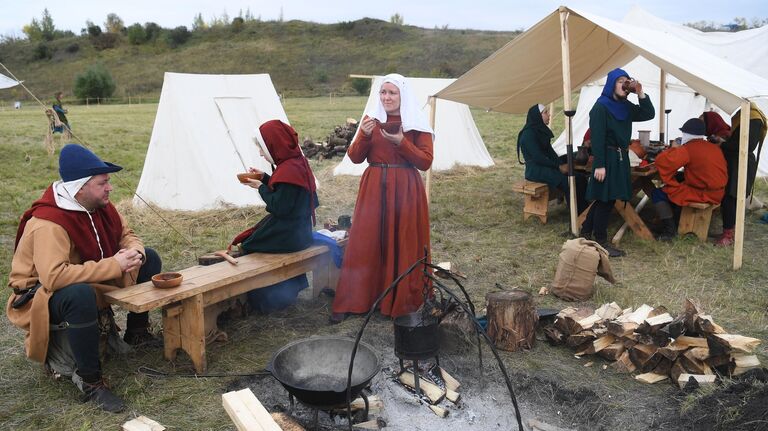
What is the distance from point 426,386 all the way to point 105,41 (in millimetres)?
58913

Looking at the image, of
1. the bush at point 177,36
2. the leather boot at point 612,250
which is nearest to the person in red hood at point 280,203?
the leather boot at point 612,250

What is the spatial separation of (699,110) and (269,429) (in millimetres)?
8722

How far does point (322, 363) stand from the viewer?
2.75 m

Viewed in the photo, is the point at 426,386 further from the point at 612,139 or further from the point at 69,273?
the point at 612,139

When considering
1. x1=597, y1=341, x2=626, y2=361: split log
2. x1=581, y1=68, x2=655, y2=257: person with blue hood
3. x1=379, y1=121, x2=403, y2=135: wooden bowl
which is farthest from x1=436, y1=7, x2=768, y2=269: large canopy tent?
x1=379, y1=121, x2=403, y2=135: wooden bowl

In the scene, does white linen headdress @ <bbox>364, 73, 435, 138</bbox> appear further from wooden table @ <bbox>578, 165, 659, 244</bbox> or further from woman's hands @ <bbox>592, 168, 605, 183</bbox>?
wooden table @ <bbox>578, 165, 659, 244</bbox>

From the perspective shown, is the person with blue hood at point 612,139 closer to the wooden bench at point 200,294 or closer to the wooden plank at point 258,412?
the wooden bench at point 200,294

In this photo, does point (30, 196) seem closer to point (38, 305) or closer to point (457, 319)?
point (38, 305)

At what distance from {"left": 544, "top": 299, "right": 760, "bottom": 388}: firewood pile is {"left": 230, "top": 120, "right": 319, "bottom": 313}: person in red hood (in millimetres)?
1700

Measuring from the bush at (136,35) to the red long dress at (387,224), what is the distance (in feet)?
185

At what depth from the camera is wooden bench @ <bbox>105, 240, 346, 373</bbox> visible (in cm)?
278

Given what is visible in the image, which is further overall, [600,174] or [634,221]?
[634,221]

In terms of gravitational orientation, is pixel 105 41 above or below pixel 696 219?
above

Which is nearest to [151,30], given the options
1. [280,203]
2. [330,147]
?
[330,147]
